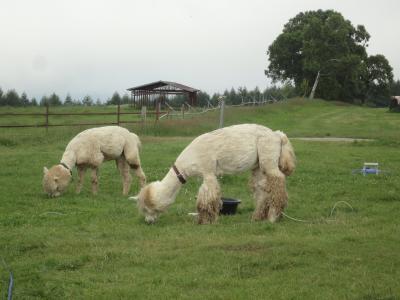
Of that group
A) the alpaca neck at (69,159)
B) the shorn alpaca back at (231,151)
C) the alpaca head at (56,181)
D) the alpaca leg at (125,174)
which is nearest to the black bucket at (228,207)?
the shorn alpaca back at (231,151)

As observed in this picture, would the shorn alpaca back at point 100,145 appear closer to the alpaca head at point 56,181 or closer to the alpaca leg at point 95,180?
the alpaca leg at point 95,180

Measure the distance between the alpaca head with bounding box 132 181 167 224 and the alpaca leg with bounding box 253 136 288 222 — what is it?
175 cm

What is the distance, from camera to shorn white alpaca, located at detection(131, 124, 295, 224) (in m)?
10.2

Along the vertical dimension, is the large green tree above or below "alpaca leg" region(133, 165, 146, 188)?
above

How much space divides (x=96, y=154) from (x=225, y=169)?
476 centimetres

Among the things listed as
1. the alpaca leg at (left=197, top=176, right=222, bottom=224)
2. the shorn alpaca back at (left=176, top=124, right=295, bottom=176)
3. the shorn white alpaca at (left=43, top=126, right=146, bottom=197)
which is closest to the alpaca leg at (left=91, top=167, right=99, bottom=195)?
the shorn white alpaca at (left=43, top=126, right=146, bottom=197)

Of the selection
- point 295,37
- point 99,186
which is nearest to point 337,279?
point 99,186

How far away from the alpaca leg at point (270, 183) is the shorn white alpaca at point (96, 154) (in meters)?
4.98

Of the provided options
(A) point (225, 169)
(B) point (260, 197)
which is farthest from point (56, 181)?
(B) point (260, 197)

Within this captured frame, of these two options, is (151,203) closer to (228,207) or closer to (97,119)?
(228,207)

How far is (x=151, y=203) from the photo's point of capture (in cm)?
1024

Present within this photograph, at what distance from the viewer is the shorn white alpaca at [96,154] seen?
45.4 feet

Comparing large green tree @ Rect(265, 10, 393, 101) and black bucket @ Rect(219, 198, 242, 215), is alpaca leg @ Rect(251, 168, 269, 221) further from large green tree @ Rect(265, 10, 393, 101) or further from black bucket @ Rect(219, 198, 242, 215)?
large green tree @ Rect(265, 10, 393, 101)

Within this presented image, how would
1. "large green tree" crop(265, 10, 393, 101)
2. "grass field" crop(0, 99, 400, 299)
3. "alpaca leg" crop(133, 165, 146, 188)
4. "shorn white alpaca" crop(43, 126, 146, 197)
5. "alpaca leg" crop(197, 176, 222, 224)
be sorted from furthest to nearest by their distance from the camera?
"large green tree" crop(265, 10, 393, 101) < "alpaca leg" crop(133, 165, 146, 188) < "shorn white alpaca" crop(43, 126, 146, 197) < "alpaca leg" crop(197, 176, 222, 224) < "grass field" crop(0, 99, 400, 299)
